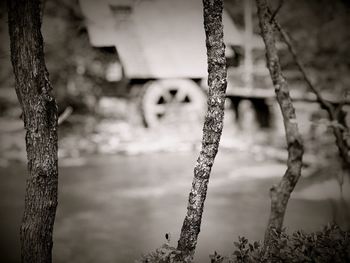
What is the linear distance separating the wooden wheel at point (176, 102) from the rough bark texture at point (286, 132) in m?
8.41

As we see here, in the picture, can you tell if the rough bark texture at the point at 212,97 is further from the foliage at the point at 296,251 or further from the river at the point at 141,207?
the river at the point at 141,207

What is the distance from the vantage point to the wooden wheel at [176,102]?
1238 cm

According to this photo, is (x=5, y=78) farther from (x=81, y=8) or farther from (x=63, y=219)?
(x=63, y=219)

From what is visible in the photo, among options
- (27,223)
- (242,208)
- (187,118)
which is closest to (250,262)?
(27,223)

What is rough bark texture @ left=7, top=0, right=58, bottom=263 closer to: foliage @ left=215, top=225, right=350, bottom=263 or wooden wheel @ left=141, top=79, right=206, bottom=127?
foliage @ left=215, top=225, right=350, bottom=263

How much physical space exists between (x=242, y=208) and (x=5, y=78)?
456 inches

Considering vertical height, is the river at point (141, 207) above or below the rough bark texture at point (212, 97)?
below

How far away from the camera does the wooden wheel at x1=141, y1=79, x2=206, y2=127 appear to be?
40.6 ft

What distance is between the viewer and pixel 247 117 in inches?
504

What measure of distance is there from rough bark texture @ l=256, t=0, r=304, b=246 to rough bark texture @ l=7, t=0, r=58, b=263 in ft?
6.36

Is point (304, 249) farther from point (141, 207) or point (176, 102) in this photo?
point (176, 102)

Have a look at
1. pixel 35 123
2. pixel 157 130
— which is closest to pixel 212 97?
pixel 35 123

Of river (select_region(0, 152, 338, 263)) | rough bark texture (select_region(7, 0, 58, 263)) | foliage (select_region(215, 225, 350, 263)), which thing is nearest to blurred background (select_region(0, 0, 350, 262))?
river (select_region(0, 152, 338, 263))

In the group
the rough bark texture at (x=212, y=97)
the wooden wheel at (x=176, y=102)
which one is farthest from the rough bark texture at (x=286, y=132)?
the wooden wheel at (x=176, y=102)
